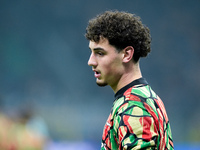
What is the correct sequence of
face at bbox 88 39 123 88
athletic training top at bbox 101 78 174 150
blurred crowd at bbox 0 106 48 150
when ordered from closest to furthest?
athletic training top at bbox 101 78 174 150
face at bbox 88 39 123 88
blurred crowd at bbox 0 106 48 150

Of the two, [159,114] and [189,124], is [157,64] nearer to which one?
[189,124]

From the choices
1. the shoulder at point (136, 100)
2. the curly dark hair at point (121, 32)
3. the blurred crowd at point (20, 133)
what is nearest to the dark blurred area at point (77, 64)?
the blurred crowd at point (20, 133)

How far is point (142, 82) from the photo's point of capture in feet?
5.45

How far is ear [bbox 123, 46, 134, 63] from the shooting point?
1.68 metres

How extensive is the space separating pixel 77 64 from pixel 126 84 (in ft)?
18.9

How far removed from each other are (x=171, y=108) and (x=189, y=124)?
496 mm

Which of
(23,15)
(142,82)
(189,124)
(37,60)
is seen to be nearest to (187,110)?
(189,124)

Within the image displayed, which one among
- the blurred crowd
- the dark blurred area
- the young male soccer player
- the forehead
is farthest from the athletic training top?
the dark blurred area

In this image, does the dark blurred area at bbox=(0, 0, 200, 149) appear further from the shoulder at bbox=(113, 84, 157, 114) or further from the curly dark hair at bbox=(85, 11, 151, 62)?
the shoulder at bbox=(113, 84, 157, 114)

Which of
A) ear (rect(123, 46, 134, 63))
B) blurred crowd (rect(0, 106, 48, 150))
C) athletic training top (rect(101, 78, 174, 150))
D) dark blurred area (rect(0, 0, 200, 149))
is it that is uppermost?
dark blurred area (rect(0, 0, 200, 149))

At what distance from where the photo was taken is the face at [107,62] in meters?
1.67

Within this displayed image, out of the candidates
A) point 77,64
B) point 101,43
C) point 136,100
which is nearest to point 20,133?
point 77,64

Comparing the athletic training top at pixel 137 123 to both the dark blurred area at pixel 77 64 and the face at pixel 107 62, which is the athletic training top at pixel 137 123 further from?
the dark blurred area at pixel 77 64

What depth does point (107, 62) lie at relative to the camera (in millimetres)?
1672
